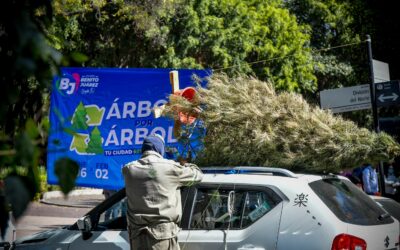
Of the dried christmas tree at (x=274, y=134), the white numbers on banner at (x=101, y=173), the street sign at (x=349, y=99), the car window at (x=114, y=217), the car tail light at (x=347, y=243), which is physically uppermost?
the street sign at (x=349, y=99)

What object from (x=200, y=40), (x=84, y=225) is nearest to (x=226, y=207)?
(x=84, y=225)

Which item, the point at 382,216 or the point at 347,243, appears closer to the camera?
the point at 347,243

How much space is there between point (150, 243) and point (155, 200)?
1.22 feet

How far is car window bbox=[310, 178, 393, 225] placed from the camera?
17.9 feet

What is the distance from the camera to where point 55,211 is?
1966 cm

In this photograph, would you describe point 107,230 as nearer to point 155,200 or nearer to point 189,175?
point 155,200

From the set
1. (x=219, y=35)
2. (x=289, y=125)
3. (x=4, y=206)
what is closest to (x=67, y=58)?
(x=4, y=206)

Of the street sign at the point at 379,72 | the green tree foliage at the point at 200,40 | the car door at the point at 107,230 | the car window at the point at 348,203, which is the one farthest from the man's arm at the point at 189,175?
the green tree foliage at the point at 200,40

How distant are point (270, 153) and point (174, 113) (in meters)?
1.31

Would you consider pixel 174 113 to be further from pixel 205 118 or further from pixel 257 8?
A: pixel 257 8

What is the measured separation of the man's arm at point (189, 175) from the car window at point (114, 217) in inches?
35.4

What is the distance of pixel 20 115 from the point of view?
3041 millimetres

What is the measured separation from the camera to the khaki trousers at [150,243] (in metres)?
5.53

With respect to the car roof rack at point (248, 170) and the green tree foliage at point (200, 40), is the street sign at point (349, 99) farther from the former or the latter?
the green tree foliage at point (200, 40)
